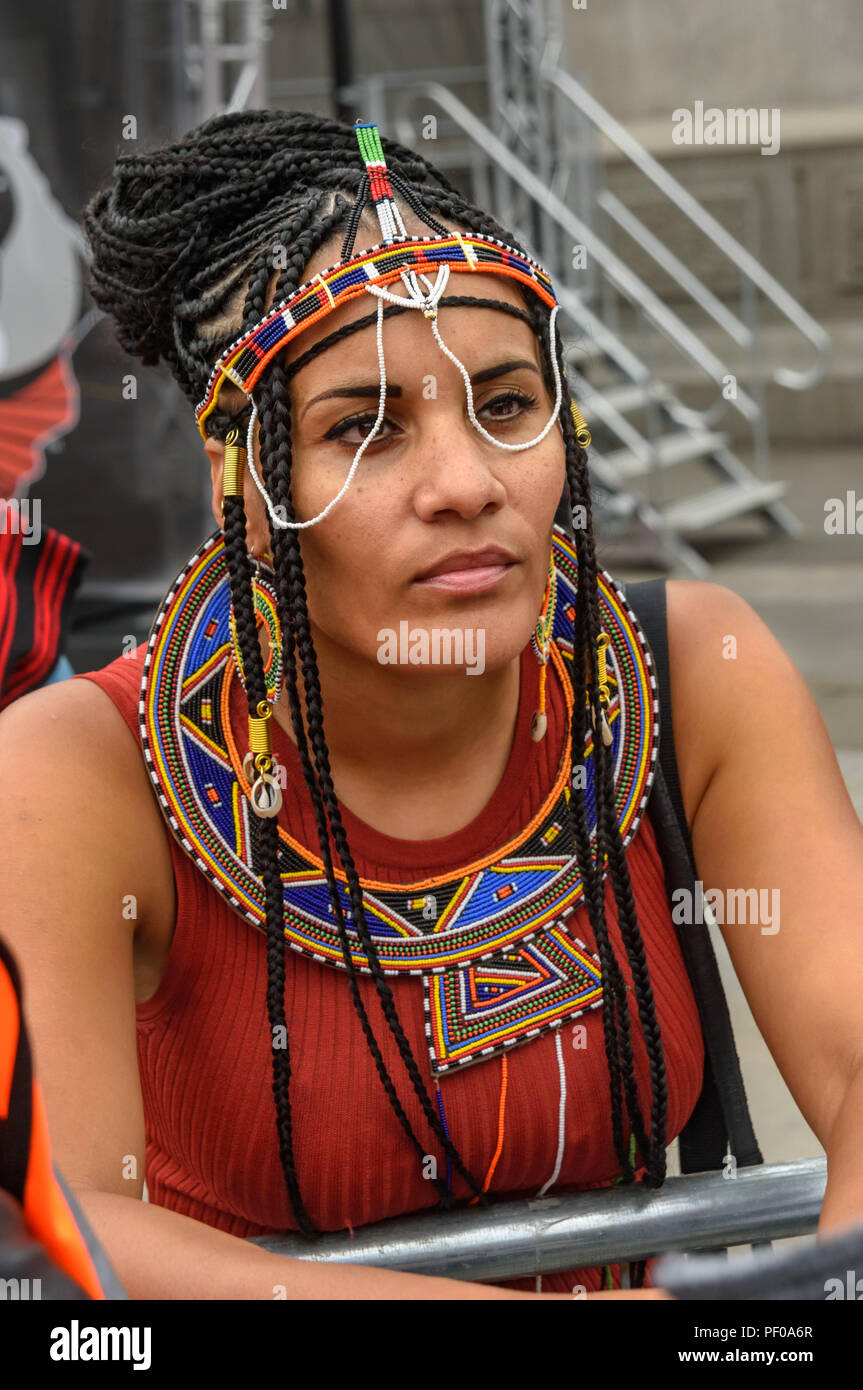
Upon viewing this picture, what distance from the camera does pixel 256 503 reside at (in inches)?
60.2

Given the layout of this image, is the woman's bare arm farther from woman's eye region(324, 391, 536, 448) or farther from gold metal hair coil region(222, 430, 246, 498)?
gold metal hair coil region(222, 430, 246, 498)

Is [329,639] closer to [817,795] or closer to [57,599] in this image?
[817,795]

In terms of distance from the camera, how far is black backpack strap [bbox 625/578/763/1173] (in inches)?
63.2

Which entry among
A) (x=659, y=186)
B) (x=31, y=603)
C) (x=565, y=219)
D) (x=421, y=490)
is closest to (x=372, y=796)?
(x=421, y=490)

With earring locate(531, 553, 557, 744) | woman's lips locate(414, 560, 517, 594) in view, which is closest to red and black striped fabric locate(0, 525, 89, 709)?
earring locate(531, 553, 557, 744)

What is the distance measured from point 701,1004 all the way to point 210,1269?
25.8 inches

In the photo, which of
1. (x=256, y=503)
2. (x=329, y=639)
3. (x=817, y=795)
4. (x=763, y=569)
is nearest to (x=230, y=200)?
(x=256, y=503)

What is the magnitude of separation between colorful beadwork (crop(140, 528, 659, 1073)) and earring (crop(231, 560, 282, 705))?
51 millimetres

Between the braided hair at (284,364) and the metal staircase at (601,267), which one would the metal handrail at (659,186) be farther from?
the braided hair at (284,364)

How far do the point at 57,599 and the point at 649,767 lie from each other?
1.01 metres

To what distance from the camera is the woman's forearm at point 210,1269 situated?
113 centimetres
